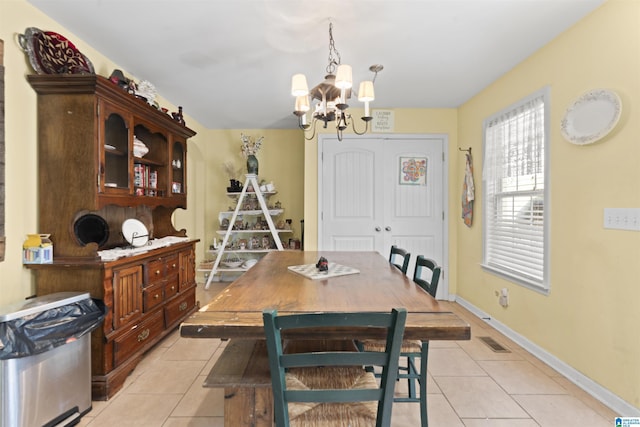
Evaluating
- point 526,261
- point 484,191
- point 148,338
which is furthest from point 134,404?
point 484,191

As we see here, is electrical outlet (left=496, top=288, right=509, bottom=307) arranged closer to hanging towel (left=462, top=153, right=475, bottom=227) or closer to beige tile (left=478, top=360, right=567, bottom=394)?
beige tile (left=478, top=360, right=567, bottom=394)

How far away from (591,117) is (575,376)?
1.76 meters

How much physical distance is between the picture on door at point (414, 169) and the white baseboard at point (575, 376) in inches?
71.9

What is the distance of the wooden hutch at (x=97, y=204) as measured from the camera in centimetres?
211

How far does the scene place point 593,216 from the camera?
2160 mm

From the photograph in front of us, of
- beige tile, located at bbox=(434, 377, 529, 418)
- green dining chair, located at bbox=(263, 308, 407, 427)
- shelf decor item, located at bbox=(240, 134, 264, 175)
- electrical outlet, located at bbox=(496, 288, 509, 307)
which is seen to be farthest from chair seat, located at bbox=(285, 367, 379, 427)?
shelf decor item, located at bbox=(240, 134, 264, 175)

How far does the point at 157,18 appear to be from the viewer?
2211mm

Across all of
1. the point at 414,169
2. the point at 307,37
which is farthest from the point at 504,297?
the point at 307,37

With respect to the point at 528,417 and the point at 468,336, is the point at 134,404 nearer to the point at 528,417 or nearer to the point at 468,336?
the point at 468,336

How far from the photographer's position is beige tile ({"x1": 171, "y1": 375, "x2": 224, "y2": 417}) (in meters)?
1.97

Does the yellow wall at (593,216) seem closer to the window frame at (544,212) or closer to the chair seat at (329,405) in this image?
the window frame at (544,212)

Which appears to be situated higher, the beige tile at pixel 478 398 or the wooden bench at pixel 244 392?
the wooden bench at pixel 244 392

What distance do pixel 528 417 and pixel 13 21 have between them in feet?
12.6


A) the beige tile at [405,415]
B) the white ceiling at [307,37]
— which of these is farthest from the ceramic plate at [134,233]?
the beige tile at [405,415]
